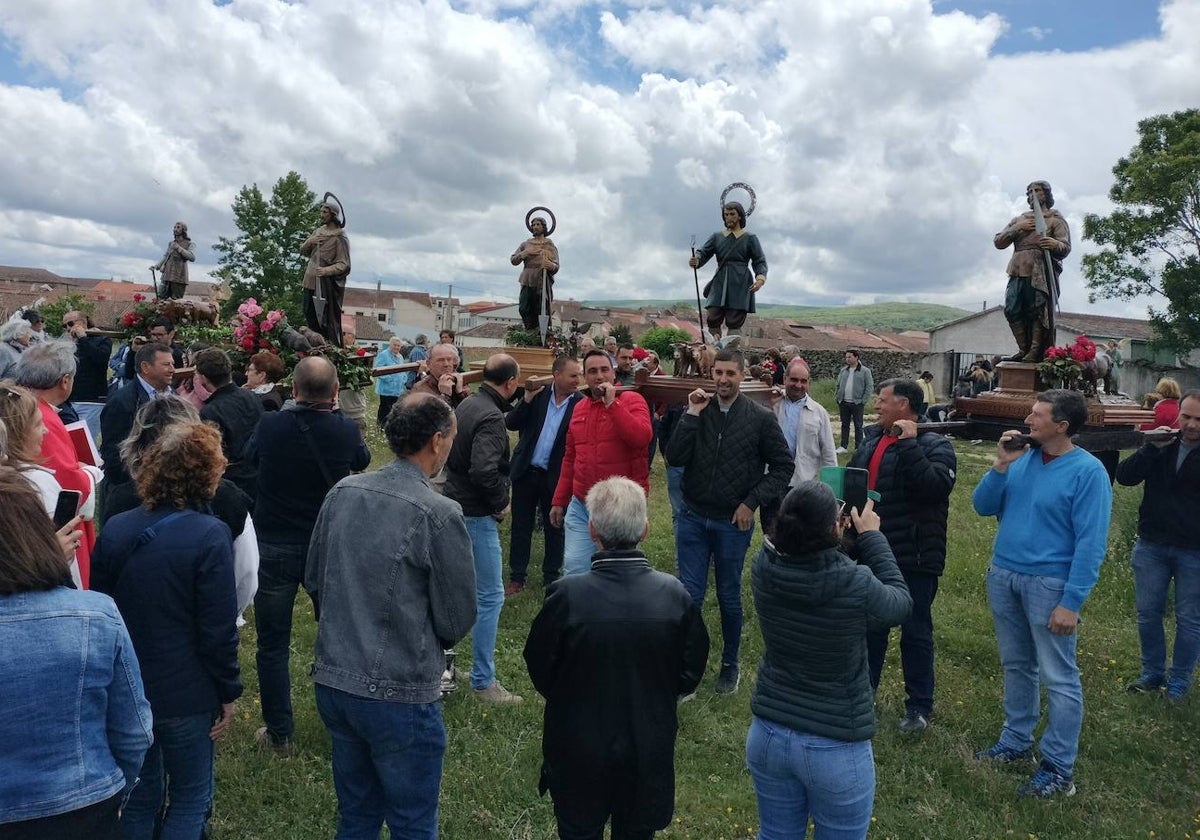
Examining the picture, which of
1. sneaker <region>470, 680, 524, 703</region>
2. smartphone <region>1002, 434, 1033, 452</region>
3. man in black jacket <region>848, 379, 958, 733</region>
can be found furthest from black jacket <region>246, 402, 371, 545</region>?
smartphone <region>1002, 434, 1033, 452</region>

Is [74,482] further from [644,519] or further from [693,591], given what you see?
[693,591]

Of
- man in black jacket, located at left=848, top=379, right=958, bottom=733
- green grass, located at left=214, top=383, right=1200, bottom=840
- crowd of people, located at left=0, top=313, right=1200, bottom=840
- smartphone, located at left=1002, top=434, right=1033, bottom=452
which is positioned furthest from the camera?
man in black jacket, located at left=848, top=379, right=958, bottom=733

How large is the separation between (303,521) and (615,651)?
2283 millimetres

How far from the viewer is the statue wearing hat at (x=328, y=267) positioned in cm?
977

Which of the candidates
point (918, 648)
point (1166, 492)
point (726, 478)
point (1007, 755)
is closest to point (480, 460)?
point (726, 478)

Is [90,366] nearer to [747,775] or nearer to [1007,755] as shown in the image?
[747,775]

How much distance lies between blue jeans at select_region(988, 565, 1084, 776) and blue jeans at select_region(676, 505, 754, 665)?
1508 mm

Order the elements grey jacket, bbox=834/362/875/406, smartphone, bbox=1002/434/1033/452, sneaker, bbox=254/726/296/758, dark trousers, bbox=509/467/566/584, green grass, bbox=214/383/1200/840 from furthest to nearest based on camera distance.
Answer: grey jacket, bbox=834/362/875/406
dark trousers, bbox=509/467/566/584
smartphone, bbox=1002/434/1033/452
sneaker, bbox=254/726/296/758
green grass, bbox=214/383/1200/840

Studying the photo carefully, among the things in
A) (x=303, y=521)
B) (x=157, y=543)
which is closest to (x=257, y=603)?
(x=303, y=521)

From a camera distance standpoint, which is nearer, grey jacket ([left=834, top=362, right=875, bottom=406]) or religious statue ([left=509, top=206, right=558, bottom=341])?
religious statue ([left=509, top=206, right=558, bottom=341])

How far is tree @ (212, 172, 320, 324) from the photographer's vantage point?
43000 mm

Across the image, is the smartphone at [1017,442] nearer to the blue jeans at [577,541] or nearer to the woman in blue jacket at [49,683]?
the blue jeans at [577,541]

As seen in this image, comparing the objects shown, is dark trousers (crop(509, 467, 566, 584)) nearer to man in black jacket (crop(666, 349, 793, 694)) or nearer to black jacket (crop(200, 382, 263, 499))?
man in black jacket (crop(666, 349, 793, 694))

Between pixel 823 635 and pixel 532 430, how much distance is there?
4.45 meters
